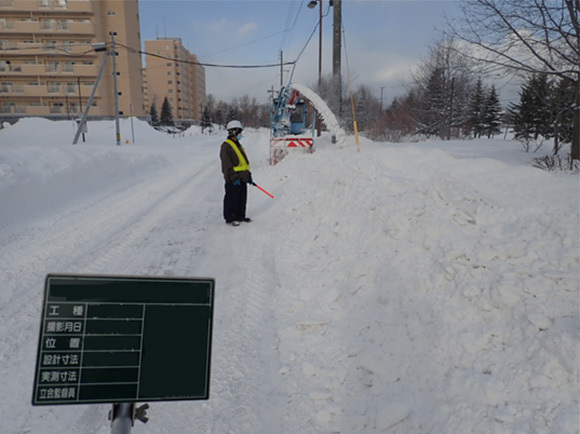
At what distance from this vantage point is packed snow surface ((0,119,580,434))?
2.50 meters

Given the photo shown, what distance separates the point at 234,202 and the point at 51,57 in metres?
55.7

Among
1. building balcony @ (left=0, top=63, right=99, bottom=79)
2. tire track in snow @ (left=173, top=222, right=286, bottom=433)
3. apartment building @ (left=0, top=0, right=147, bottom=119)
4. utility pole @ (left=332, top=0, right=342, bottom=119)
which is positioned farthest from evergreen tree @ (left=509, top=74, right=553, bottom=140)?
building balcony @ (left=0, top=63, right=99, bottom=79)

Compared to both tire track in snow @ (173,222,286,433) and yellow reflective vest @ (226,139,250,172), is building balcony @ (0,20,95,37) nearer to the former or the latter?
yellow reflective vest @ (226,139,250,172)

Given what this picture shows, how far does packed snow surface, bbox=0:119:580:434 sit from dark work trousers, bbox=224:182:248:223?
0.29 metres

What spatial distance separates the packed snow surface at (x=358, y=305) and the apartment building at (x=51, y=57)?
49.9 metres

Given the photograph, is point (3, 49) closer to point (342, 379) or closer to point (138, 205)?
point (138, 205)

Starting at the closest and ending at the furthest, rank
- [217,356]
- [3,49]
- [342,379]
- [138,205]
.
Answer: [342,379] < [217,356] < [138,205] < [3,49]

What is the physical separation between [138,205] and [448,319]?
7.27 m

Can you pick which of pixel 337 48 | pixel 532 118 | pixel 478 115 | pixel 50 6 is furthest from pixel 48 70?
pixel 532 118

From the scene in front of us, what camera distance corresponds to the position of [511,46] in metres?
11.0

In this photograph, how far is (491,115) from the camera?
44.3 meters

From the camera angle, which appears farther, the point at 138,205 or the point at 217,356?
the point at 138,205

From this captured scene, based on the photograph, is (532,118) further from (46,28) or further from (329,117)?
(46,28)

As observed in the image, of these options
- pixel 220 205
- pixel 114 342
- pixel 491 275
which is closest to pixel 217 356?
pixel 114 342
